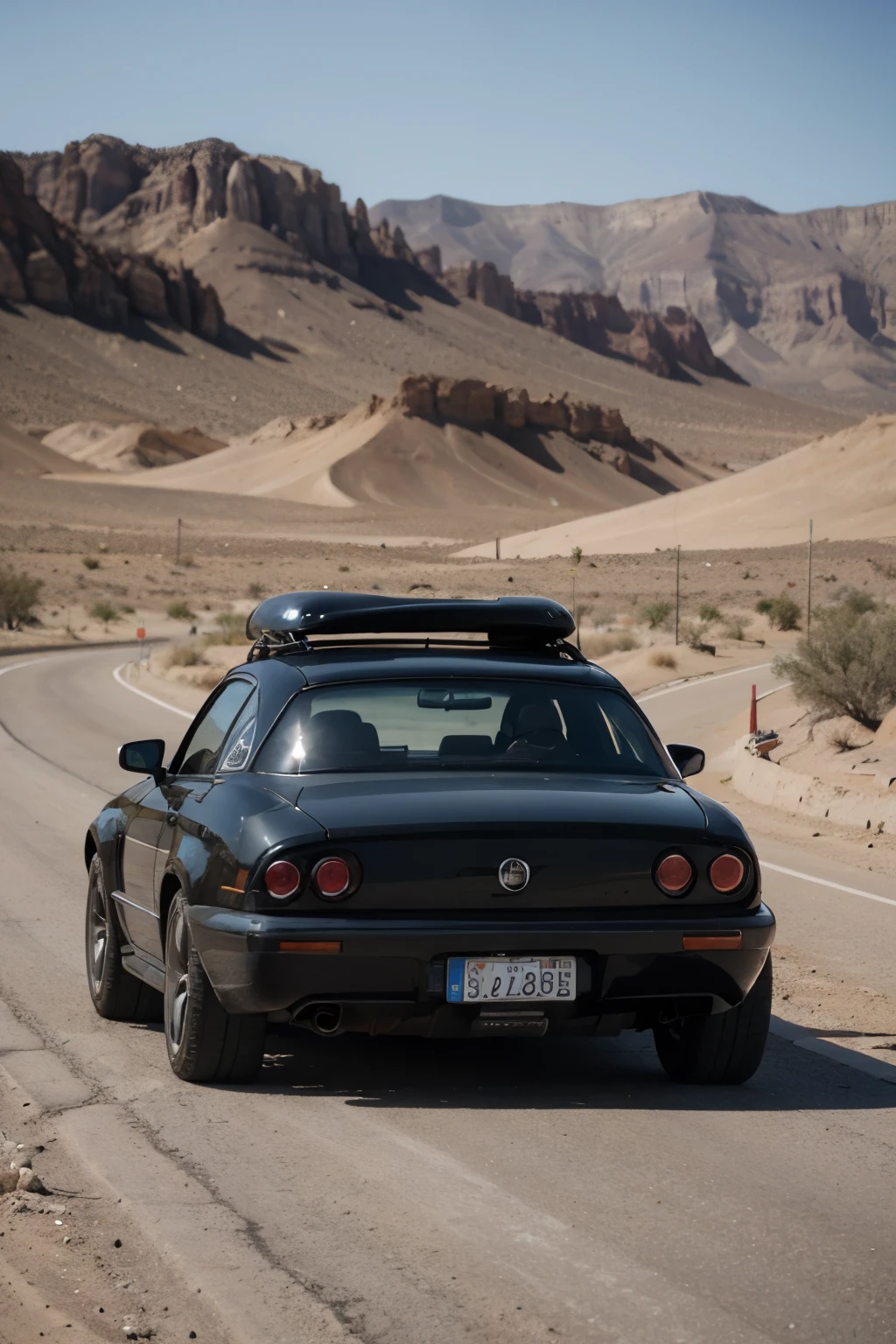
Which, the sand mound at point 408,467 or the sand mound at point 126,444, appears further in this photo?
the sand mound at point 126,444

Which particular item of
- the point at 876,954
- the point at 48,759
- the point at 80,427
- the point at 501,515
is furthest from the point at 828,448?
the point at 876,954

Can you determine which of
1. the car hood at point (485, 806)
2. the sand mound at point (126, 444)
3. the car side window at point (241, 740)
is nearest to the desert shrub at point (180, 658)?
the car side window at point (241, 740)

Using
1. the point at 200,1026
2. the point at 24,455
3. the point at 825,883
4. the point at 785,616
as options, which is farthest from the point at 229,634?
the point at 24,455

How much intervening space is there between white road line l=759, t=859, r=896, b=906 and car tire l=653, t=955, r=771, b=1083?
16.6 feet

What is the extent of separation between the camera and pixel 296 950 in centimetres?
550

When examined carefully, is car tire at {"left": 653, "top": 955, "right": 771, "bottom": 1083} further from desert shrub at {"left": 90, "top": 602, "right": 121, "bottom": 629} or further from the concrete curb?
desert shrub at {"left": 90, "top": 602, "right": 121, "bottom": 629}

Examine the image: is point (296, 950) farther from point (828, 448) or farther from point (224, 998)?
point (828, 448)

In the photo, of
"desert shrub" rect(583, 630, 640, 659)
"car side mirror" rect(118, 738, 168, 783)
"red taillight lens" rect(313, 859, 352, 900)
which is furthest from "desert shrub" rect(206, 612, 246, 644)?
"red taillight lens" rect(313, 859, 352, 900)

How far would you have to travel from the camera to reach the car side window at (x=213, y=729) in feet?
22.3

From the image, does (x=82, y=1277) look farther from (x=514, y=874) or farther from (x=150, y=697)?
(x=150, y=697)

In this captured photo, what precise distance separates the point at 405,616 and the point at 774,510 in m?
97.1

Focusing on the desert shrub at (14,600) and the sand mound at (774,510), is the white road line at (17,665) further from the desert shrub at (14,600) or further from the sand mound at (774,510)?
the sand mound at (774,510)

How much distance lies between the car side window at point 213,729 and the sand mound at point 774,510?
82.6 meters

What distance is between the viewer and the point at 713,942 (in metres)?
5.75
